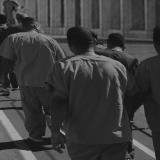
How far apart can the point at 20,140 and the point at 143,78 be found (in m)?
3.67

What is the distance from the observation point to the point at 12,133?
8.57 m

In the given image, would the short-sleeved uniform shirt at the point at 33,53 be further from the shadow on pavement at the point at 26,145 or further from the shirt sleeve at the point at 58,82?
the shirt sleeve at the point at 58,82

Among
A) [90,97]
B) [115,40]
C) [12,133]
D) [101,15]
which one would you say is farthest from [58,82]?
[101,15]

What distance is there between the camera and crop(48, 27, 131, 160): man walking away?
4.27 m

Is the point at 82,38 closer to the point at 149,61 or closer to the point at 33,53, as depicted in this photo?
the point at 149,61

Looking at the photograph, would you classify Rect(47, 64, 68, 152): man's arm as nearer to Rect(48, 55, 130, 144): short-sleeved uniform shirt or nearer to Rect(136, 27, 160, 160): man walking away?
Rect(48, 55, 130, 144): short-sleeved uniform shirt

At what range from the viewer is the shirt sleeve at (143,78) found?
4.84 m

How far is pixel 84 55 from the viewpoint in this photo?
4.37 meters

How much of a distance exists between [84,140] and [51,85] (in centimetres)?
51

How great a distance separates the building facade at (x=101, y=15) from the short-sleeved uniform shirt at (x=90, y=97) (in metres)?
28.8

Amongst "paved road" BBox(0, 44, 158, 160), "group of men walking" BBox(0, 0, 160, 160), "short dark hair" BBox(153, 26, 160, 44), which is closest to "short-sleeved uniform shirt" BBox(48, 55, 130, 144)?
"group of men walking" BBox(0, 0, 160, 160)

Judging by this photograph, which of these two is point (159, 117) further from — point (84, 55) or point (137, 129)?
point (137, 129)

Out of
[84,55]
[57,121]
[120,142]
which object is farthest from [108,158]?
[84,55]

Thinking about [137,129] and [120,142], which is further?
[137,129]
